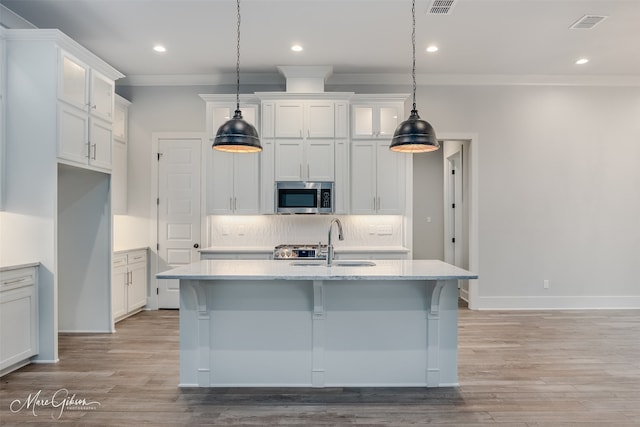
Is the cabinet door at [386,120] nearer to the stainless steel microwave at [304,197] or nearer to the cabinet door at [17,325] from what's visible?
the stainless steel microwave at [304,197]

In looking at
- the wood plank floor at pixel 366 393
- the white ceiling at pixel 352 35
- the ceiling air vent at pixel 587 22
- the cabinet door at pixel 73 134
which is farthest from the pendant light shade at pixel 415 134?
the cabinet door at pixel 73 134

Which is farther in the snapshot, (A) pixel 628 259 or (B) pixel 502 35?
(A) pixel 628 259

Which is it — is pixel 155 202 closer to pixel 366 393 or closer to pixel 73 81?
pixel 73 81

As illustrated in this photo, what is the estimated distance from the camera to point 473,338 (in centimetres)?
410

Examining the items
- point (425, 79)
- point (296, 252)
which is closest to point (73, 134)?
point (296, 252)

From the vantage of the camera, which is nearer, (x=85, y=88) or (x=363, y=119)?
(x=85, y=88)

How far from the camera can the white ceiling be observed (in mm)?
3590

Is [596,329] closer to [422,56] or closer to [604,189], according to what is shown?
[604,189]

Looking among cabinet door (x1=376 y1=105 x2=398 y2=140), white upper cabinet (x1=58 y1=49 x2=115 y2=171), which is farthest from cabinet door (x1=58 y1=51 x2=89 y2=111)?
cabinet door (x1=376 y1=105 x2=398 y2=140)

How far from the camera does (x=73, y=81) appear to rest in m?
3.73

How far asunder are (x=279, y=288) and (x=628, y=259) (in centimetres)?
521

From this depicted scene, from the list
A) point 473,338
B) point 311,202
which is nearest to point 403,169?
point 311,202

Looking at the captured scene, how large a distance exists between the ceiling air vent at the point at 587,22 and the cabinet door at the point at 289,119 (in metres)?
3.03

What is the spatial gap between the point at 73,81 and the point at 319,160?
8.95 ft
